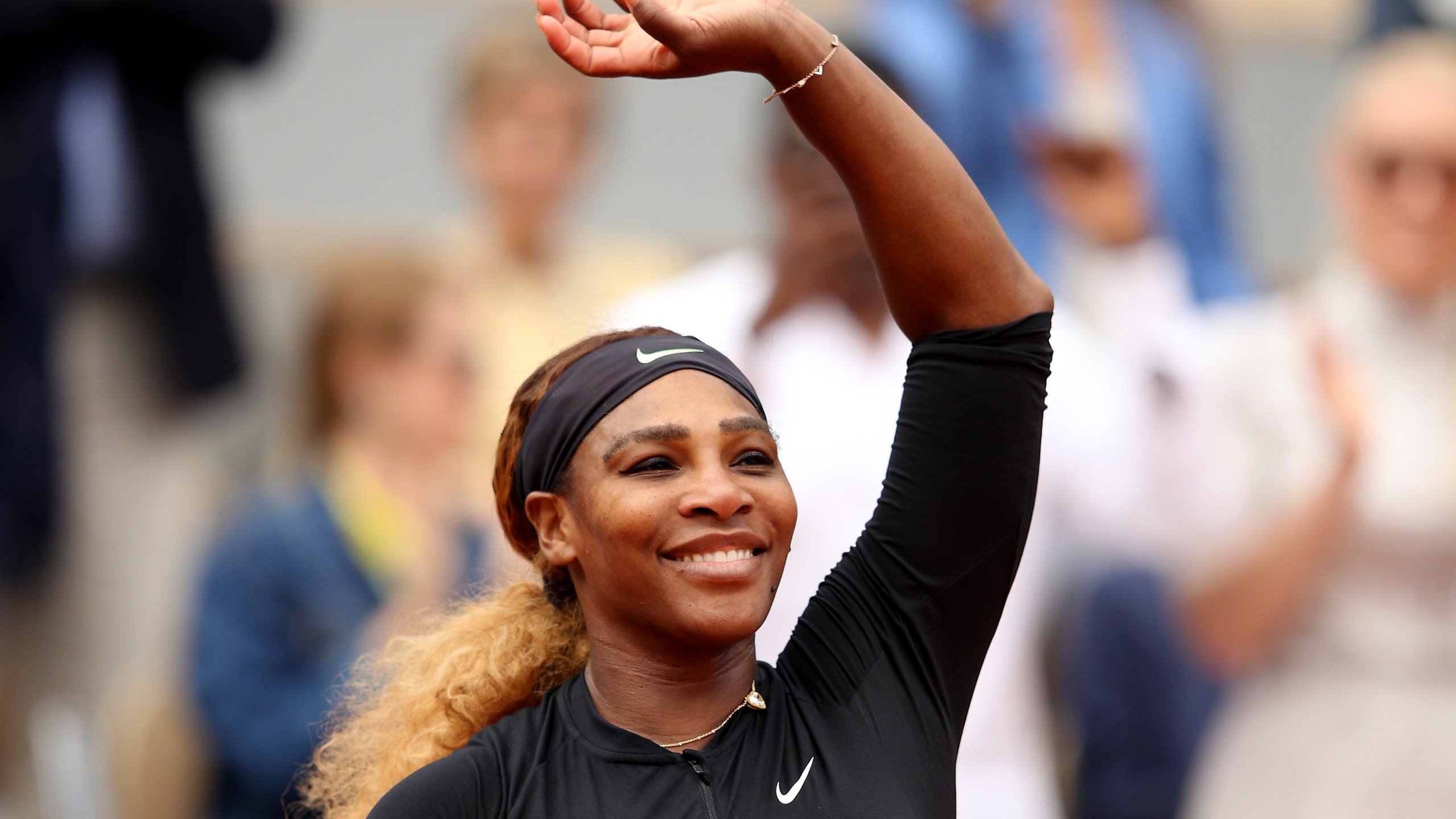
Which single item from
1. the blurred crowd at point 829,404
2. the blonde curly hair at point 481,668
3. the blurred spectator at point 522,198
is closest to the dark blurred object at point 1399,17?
the blurred crowd at point 829,404

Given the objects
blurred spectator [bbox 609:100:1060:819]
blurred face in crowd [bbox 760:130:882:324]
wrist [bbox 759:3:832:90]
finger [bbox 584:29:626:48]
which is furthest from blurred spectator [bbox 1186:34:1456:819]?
finger [bbox 584:29:626:48]

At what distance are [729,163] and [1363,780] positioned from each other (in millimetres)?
2958

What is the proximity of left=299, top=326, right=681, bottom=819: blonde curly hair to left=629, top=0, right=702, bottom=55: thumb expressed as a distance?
436mm

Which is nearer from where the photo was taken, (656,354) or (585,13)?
(585,13)

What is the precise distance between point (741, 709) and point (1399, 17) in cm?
383

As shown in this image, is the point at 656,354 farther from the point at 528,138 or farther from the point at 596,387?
the point at 528,138

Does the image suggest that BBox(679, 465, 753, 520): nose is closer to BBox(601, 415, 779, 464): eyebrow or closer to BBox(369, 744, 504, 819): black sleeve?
BBox(601, 415, 779, 464): eyebrow

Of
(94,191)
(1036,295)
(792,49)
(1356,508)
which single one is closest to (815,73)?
(792,49)

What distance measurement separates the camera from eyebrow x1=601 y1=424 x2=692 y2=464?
1.93 meters

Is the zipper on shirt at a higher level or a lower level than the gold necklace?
lower

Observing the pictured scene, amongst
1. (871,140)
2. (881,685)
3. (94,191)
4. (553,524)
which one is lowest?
(881,685)

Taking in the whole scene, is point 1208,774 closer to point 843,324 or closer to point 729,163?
point 843,324

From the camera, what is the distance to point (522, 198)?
4.79m

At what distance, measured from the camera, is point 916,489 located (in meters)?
2.00
